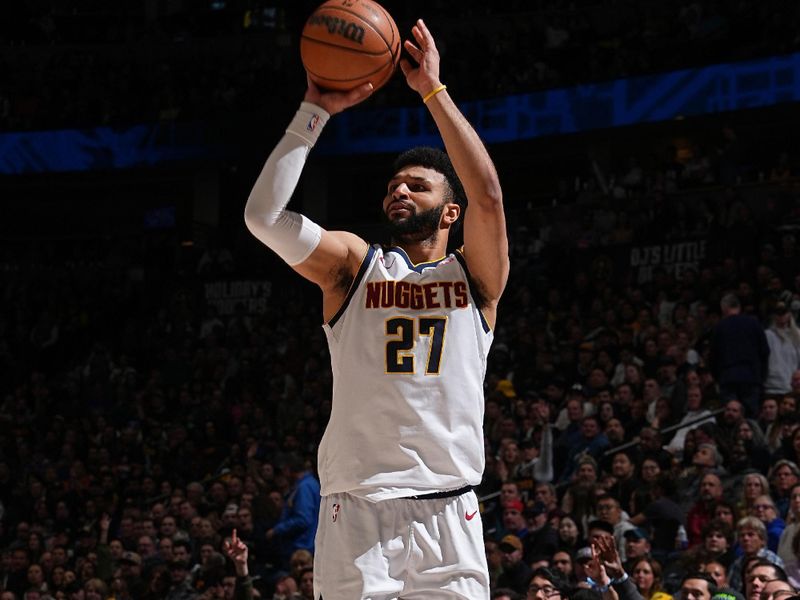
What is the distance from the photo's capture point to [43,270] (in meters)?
22.6

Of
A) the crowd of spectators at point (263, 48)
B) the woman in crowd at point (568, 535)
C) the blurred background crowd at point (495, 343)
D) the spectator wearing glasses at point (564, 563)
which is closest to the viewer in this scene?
the spectator wearing glasses at point (564, 563)

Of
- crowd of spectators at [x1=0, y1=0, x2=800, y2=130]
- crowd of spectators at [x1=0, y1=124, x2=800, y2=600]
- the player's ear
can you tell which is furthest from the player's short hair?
crowd of spectators at [x1=0, y1=0, x2=800, y2=130]

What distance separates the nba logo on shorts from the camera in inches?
149

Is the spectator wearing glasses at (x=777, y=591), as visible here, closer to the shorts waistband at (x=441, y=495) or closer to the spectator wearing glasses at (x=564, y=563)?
the spectator wearing glasses at (x=564, y=563)

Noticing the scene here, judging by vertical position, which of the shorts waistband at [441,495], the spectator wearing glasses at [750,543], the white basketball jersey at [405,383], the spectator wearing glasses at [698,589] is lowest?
the spectator wearing glasses at [698,589]

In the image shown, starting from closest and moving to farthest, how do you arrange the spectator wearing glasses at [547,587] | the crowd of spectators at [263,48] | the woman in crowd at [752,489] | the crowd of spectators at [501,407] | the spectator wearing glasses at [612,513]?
the spectator wearing glasses at [547,587] < the woman in crowd at [752,489] < the spectator wearing glasses at [612,513] < the crowd of spectators at [501,407] < the crowd of spectators at [263,48]

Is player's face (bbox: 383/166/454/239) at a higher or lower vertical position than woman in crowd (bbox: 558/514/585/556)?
higher

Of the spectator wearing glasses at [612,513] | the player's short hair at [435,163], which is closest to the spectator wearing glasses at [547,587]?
the spectator wearing glasses at [612,513]

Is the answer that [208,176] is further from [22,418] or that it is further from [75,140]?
[22,418]

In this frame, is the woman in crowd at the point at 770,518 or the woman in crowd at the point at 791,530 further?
the woman in crowd at the point at 770,518

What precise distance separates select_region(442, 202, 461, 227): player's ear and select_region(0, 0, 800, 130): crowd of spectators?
47.3 ft

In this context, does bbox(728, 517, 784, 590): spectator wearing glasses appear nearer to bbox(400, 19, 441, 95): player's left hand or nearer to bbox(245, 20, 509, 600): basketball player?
bbox(245, 20, 509, 600): basketball player

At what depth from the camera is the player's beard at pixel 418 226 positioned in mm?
4039

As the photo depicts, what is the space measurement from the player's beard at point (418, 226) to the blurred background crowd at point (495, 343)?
3.29 meters
